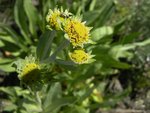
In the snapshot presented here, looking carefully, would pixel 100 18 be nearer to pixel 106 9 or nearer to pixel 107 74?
pixel 106 9

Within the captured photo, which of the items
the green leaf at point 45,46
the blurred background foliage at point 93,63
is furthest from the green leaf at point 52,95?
the green leaf at point 45,46

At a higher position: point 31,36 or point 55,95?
point 31,36

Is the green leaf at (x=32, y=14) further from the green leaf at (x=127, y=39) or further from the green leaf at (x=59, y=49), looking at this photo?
the green leaf at (x=59, y=49)

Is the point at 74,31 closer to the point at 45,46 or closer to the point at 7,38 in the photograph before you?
the point at 45,46

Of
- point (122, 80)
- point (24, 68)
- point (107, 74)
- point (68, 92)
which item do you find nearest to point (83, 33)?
point (24, 68)

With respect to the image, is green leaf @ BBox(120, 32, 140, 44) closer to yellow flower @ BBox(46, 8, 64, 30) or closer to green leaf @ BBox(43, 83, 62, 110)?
green leaf @ BBox(43, 83, 62, 110)
